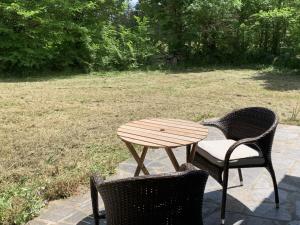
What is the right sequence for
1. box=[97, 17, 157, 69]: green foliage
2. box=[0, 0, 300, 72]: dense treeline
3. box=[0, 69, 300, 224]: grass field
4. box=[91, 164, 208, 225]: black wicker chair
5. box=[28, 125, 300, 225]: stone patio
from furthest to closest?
box=[97, 17, 157, 69]: green foliage, box=[0, 0, 300, 72]: dense treeline, box=[0, 69, 300, 224]: grass field, box=[28, 125, 300, 225]: stone patio, box=[91, 164, 208, 225]: black wicker chair

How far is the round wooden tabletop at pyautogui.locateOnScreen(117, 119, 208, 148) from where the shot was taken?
125 inches

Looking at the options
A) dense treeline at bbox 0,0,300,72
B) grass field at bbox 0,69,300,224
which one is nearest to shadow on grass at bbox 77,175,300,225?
grass field at bbox 0,69,300,224

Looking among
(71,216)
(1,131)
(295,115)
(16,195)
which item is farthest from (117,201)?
(295,115)

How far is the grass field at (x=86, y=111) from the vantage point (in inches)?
159

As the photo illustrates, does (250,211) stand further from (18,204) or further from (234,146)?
(18,204)

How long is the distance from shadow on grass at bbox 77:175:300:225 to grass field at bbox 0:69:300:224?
35.9 inches

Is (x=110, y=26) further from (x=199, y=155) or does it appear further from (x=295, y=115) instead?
(x=199, y=155)

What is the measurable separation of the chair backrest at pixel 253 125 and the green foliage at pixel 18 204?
180 centimetres

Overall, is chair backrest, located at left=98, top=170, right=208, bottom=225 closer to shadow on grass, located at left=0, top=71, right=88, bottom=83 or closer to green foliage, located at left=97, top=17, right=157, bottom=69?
shadow on grass, located at left=0, top=71, right=88, bottom=83

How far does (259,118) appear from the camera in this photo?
3715 mm

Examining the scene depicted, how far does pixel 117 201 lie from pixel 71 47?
13.0 metres

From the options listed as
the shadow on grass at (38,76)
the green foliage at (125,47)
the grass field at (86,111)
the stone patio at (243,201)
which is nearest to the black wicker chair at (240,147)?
the stone patio at (243,201)

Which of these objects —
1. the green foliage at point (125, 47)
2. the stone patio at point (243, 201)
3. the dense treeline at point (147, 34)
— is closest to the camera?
the stone patio at point (243, 201)

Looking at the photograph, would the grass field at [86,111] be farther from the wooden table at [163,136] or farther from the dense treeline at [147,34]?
the dense treeline at [147,34]
